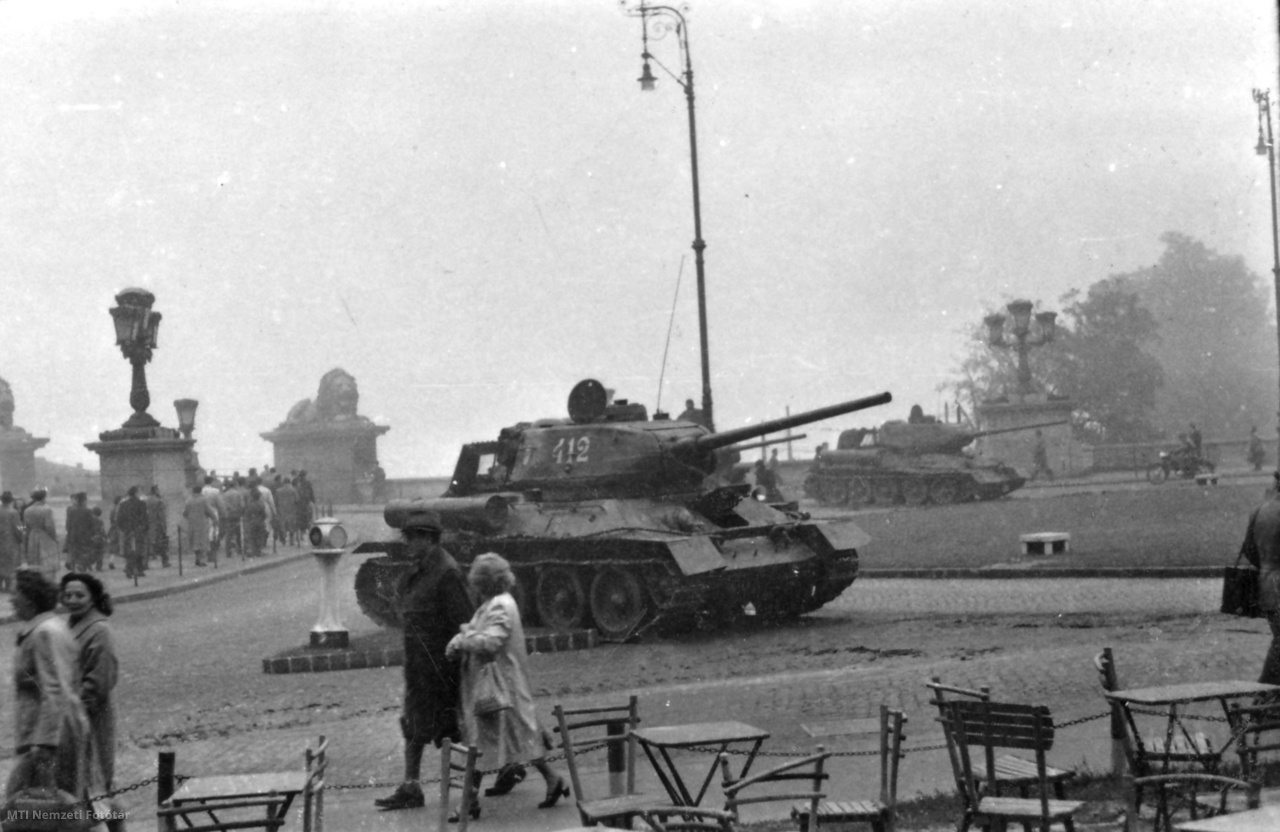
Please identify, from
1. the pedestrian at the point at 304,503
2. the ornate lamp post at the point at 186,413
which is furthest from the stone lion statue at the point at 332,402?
the pedestrian at the point at 304,503

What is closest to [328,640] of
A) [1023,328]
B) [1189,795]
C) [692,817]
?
[1189,795]

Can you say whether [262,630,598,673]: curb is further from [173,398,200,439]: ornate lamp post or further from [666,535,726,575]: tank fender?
[173,398,200,439]: ornate lamp post

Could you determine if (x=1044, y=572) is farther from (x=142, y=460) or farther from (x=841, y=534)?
(x=142, y=460)

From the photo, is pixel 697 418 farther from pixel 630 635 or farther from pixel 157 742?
pixel 157 742

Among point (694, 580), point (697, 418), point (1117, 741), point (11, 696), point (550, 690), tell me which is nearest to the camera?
point (1117, 741)

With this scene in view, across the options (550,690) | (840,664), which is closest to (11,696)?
(550,690)

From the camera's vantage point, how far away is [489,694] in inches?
352

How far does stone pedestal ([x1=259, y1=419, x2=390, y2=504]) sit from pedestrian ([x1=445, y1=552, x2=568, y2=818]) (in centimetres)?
3999

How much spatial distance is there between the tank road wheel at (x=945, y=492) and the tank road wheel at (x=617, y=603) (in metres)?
23.8

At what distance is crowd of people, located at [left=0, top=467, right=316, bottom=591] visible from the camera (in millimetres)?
25250

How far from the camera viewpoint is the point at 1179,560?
819 inches

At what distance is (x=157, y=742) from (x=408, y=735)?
322cm

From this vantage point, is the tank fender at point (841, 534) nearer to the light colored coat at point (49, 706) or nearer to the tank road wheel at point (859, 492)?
the light colored coat at point (49, 706)

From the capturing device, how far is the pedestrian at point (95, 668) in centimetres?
752
